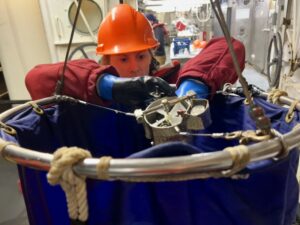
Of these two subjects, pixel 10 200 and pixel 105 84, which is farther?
pixel 10 200

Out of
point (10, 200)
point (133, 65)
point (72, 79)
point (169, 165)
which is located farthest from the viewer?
point (10, 200)

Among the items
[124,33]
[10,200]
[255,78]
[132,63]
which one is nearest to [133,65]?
[132,63]

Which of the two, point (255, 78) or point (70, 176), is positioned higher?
point (70, 176)

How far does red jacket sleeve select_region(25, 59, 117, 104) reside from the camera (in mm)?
676

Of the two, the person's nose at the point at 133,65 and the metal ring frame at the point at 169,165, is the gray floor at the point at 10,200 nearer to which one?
the person's nose at the point at 133,65

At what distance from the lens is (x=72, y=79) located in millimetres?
676

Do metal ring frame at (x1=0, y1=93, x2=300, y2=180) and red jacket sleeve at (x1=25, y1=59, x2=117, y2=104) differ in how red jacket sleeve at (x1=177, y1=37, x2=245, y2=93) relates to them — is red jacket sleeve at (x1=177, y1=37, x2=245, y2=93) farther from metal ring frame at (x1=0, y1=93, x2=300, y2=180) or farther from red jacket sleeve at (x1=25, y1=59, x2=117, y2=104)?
metal ring frame at (x1=0, y1=93, x2=300, y2=180)

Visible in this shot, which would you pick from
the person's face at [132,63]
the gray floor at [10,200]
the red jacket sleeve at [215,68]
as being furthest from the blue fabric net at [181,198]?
the gray floor at [10,200]

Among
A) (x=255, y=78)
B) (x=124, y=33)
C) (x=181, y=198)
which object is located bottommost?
(x=255, y=78)

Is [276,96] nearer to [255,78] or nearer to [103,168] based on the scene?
[103,168]

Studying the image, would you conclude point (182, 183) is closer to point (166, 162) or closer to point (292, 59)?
point (166, 162)

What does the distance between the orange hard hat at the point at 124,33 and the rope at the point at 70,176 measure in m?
0.74

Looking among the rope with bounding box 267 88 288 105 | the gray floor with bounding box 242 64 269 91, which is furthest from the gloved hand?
the gray floor with bounding box 242 64 269 91

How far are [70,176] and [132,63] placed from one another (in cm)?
75
